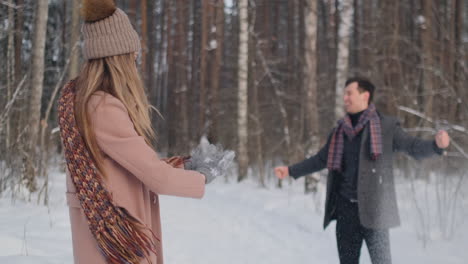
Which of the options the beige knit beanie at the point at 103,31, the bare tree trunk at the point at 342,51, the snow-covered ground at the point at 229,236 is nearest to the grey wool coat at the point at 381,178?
the snow-covered ground at the point at 229,236

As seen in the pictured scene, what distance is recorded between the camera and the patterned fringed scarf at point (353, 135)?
3.68 metres

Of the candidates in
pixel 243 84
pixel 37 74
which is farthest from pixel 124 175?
pixel 243 84

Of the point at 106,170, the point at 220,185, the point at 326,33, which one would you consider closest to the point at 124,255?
the point at 106,170

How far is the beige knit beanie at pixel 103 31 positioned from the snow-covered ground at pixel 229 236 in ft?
7.90

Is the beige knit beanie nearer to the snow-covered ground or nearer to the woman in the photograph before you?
the woman

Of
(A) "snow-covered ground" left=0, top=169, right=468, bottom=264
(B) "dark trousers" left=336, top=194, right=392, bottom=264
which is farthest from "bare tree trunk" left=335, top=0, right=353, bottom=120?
(B) "dark trousers" left=336, top=194, right=392, bottom=264

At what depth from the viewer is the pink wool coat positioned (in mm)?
1721

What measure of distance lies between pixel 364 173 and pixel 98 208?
2444 mm

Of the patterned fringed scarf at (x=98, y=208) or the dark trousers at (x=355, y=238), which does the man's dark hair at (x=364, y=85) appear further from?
the patterned fringed scarf at (x=98, y=208)

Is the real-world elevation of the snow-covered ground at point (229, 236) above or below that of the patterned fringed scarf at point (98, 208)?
below

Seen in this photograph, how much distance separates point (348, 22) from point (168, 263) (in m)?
6.53

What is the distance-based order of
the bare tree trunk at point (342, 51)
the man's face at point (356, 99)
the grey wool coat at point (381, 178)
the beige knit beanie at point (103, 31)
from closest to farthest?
the beige knit beanie at point (103, 31)
the grey wool coat at point (381, 178)
the man's face at point (356, 99)
the bare tree trunk at point (342, 51)

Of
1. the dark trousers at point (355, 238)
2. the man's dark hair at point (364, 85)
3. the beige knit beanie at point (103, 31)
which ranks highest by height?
the beige knit beanie at point (103, 31)

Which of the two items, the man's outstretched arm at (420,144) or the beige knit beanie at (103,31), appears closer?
the beige knit beanie at (103,31)
